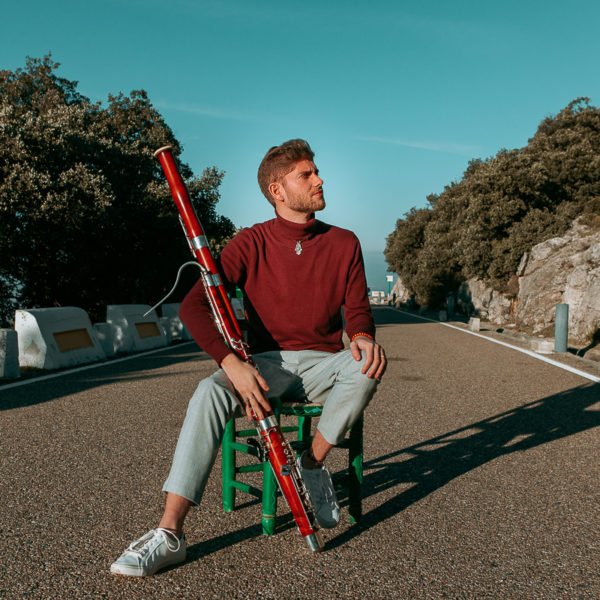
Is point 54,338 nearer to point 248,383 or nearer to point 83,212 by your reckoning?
point 248,383

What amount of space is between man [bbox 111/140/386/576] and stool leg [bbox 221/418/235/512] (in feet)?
1.39

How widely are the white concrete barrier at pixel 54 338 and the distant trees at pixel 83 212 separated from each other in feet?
24.7

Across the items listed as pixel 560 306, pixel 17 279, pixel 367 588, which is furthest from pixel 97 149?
pixel 367 588

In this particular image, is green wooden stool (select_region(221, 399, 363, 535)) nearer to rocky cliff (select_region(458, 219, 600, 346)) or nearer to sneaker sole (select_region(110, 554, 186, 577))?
sneaker sole (select_region(110, 554, 186, 577))

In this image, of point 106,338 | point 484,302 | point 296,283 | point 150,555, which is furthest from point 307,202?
point 484,302

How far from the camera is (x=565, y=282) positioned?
802 inches

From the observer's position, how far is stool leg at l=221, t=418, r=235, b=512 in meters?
3.34

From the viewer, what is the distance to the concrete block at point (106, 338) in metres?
11.4

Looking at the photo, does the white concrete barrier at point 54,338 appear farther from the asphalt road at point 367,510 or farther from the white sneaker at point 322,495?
the white sneaker at point 322,495

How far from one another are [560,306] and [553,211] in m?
16.0

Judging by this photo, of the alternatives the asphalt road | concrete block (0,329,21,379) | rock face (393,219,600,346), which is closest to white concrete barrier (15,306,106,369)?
concrete block (0,329,21,379)

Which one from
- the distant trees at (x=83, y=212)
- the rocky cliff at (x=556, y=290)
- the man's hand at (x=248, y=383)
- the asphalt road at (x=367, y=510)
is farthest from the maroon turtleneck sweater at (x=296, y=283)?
the distant trees at (x=83, y=212)

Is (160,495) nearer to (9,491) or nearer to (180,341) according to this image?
(9,491)

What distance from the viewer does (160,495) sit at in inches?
143
